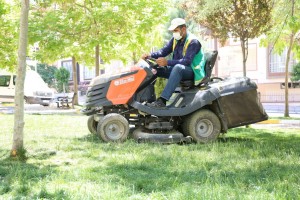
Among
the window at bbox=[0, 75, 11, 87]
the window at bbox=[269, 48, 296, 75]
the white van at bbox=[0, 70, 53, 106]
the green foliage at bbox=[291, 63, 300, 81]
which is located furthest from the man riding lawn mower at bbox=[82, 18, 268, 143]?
the window at bbox=[269, 48, 296, 75]

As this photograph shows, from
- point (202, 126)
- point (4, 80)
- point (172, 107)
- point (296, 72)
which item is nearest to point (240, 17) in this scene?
point (202, 126)

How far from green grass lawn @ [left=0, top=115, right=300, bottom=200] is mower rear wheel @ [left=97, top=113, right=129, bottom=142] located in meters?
0.40

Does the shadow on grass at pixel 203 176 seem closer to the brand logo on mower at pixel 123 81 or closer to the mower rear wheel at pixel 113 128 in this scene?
the mower rear wheel at pixel 113 128

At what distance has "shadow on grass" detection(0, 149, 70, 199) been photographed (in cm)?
334

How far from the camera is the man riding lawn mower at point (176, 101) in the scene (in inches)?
273

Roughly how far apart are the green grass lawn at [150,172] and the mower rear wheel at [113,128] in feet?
1.32

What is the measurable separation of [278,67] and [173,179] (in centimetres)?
3722

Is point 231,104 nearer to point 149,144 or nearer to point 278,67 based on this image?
point 149,144

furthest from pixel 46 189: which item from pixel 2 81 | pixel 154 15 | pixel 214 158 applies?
pixel 2 81

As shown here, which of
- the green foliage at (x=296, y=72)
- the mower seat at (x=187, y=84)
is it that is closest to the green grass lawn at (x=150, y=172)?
the mower seat at (x=187, y=84)

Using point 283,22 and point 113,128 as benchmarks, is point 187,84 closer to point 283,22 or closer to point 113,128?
point 113,128

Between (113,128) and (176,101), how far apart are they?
3.55 feet

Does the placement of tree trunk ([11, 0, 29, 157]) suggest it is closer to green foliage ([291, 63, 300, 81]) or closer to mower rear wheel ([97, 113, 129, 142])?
mower rear wheel ([97, 113, 129, 142])

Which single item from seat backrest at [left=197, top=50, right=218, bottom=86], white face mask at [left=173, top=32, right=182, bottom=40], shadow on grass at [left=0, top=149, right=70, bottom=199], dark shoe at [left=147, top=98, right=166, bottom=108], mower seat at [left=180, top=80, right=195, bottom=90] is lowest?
shadow on grass at [left=0, top=149, right=70, bottom=199]
